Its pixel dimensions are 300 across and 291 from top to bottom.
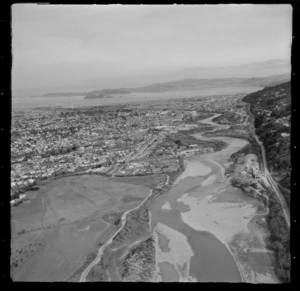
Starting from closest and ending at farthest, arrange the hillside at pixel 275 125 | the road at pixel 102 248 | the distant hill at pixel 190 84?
the road at pixel 102 248 → the hillside at pixel 275 125 → the distant hill at pixel 190 84

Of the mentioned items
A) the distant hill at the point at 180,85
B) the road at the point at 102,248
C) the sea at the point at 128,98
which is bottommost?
the road at the point at 102,248

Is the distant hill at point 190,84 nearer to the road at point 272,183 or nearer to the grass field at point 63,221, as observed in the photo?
the road at point 272,183

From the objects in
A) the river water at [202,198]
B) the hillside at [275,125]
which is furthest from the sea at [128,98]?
the river water at [202,198]

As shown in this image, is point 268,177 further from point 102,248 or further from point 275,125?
point 102,248

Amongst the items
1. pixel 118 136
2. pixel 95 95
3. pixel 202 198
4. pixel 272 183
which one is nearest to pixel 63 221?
pixel 118 136

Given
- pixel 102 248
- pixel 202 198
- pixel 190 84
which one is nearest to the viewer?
pixel 102 248

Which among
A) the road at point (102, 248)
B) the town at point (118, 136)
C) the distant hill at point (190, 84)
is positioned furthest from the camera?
the town at point (118, 136)

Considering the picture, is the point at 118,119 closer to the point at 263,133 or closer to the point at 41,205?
the point at 41,205

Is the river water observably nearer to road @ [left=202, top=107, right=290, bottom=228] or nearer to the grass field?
road @ [left=202, top=107, right=290, bottom=228]
